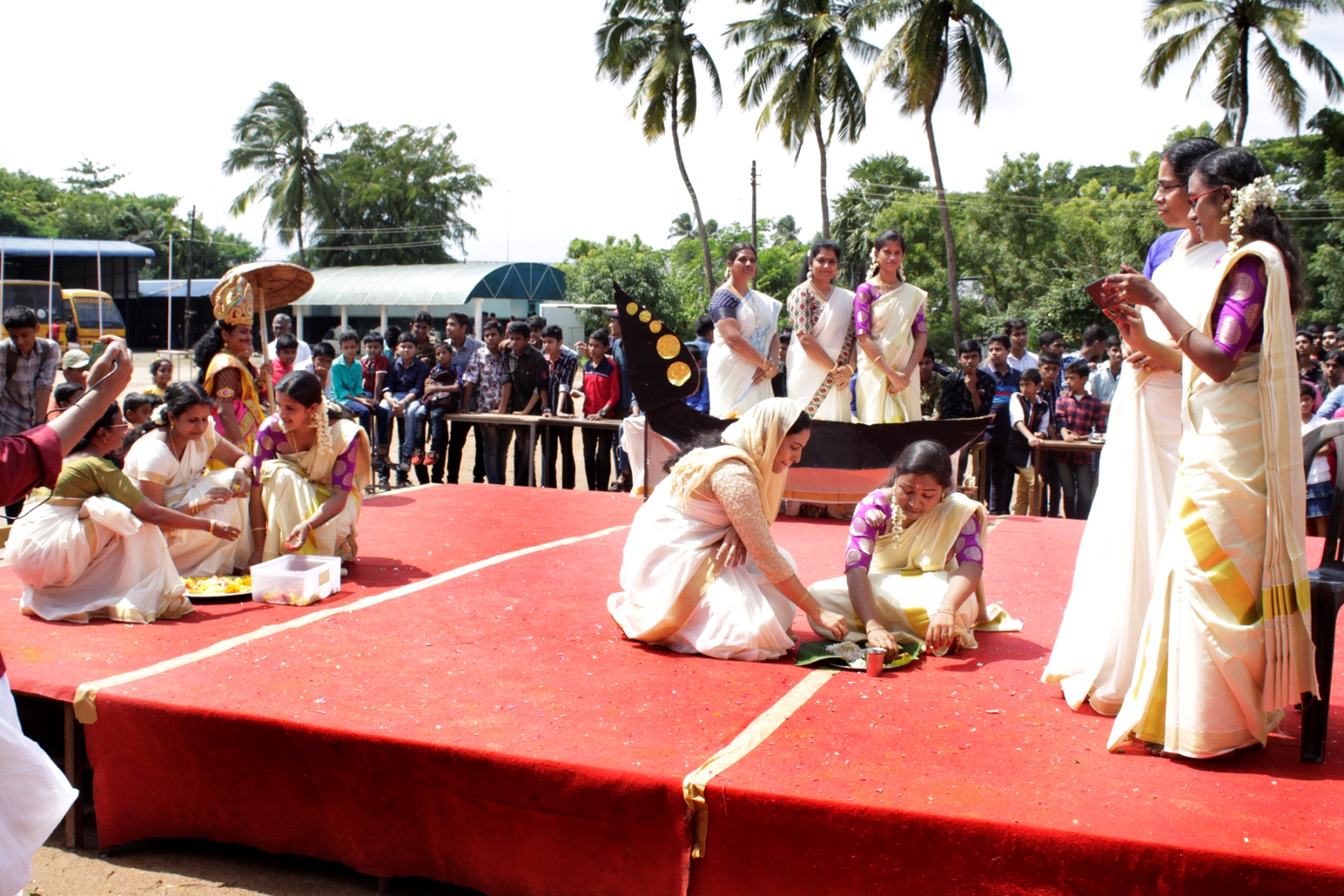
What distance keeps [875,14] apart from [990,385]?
15.1 m

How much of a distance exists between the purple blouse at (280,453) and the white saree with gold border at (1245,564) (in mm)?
3773

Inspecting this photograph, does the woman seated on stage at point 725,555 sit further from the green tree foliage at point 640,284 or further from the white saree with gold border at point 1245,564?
the green tree foliage at point 640,284

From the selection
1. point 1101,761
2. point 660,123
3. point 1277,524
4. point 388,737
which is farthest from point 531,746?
point 660,123

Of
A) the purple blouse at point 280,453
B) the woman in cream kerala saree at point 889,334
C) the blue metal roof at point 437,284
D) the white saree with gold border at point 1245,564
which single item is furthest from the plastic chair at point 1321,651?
the blue metal roof at point 437,284

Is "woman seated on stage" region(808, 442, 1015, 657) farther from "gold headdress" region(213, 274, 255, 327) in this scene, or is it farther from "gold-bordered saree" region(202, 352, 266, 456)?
"gold headdress" region(213, 274, 255, 327)

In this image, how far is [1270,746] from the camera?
9.75ft

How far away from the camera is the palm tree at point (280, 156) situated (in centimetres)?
3725

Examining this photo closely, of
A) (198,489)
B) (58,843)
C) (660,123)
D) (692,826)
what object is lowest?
(58,843)

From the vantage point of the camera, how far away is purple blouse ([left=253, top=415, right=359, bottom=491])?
521 cm

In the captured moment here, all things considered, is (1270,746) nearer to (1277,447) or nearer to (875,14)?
(1277,447)

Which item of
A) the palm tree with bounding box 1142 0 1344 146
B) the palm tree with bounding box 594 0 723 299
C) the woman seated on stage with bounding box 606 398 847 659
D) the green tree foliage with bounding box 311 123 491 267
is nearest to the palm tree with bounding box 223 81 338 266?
the green tree foliage with bounding box 311 123 491 267

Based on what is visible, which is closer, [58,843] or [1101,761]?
[1101,761]

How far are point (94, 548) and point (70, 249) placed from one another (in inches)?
1493

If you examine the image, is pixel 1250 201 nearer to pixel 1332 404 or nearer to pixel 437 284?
pixel 1332 404
